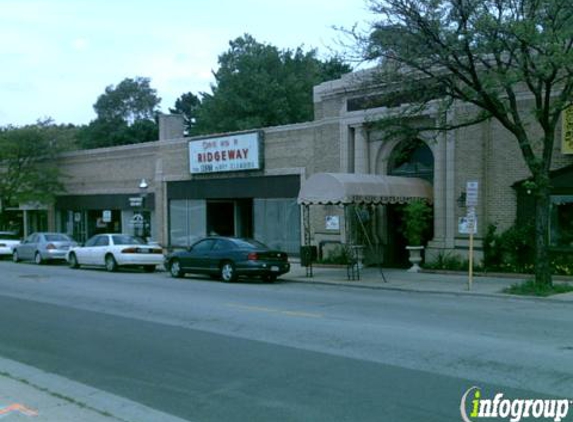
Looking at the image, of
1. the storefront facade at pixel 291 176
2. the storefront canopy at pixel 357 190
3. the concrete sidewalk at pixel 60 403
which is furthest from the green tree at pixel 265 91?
the concrete sidewalk at pixel 60 403

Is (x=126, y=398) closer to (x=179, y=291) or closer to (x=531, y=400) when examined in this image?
(x=531, y=400)

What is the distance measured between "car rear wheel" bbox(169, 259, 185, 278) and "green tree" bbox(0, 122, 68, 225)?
18.4 m

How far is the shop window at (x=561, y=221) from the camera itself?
1948 centimetres

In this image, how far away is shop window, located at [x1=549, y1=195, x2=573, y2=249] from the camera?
19.5m

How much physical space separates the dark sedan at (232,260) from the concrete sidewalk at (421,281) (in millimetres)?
1030

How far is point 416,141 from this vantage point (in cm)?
2320

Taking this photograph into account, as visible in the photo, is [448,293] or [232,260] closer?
[448,293]

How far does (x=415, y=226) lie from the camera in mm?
21562

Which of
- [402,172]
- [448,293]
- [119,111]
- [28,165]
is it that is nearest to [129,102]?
[119,111]

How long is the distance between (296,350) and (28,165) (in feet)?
109

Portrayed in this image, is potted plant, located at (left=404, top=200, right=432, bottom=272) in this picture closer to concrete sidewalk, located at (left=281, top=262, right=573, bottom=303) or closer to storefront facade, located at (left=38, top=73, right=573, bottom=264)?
storefront facade, located at (left=38, top=73, right=573, bottom=264)

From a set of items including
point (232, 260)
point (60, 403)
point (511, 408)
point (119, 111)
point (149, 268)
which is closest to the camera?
point (511, 408)

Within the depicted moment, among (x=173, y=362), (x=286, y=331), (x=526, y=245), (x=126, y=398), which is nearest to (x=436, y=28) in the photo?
(x=526, y=245)

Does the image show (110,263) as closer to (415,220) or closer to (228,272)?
(228,272)
